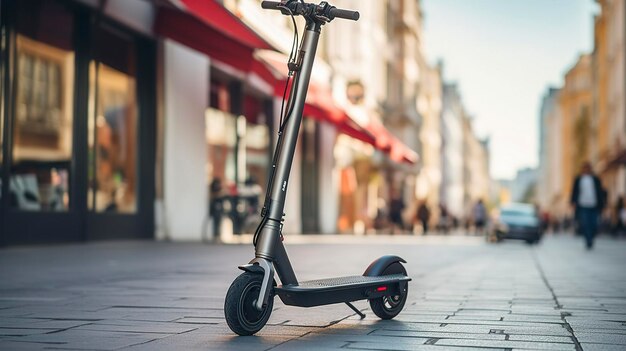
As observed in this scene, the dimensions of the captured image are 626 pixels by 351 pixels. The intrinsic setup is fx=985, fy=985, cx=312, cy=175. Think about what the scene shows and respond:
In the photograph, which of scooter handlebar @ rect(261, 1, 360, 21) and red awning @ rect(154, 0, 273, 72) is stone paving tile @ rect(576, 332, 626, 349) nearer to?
scooter handlebar @ rect(261, 1, 360, 21)

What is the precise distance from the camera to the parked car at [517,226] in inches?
1039

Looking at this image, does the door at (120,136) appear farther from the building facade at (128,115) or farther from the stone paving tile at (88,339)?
the stone paving tile at (88,339)

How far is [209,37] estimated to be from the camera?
51.8 feet

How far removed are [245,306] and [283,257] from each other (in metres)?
0.33

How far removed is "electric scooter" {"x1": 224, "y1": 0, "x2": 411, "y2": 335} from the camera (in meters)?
4.60

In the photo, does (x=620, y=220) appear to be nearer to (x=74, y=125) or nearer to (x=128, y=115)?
(x=128, y=115)

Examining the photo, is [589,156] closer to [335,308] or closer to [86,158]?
[86,158]

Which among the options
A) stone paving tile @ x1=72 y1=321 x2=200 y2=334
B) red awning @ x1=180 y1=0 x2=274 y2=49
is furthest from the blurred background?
stone paving tile @ x1=72 y1=321 x2=200 y2=334

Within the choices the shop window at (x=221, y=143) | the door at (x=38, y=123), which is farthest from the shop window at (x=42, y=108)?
the shop window at (x=221, y=143)

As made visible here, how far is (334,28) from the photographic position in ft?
120

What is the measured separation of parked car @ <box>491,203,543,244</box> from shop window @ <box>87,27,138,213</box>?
1299cm

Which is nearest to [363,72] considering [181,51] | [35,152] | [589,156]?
[181,51]

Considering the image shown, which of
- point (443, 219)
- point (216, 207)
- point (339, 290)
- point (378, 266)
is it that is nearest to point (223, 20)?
point (216, 207)

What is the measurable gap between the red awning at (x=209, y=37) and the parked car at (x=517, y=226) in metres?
11.9
